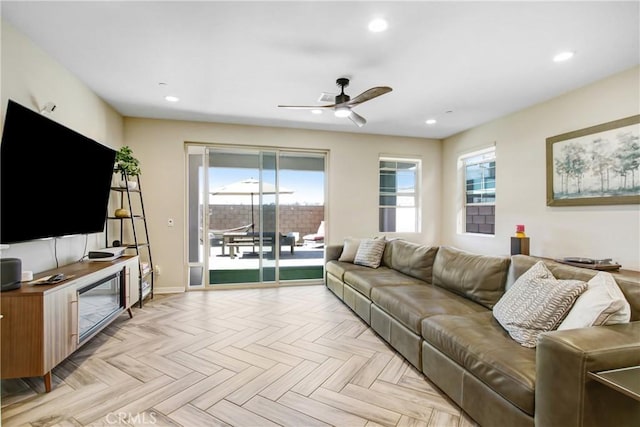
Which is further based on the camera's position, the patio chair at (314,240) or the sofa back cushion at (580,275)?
the patio chair at (314,240)

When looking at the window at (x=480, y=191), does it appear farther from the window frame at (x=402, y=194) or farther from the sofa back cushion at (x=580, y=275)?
the sofa back cushion at (x=580, y=275)

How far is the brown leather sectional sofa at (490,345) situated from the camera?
4.32ft

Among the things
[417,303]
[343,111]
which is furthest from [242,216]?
[417,303]

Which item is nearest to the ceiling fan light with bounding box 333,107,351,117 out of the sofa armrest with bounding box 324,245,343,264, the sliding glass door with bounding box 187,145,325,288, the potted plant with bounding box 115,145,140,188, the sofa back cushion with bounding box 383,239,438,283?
the sofa back cushion with bounding box 383,239,438,283

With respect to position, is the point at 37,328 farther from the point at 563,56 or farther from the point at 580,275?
the point at 563,56

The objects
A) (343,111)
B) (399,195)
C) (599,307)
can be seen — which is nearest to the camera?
(599,307)

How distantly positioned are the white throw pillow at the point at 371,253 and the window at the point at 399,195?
1233 millimetres

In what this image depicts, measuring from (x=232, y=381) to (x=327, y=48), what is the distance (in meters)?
2.70

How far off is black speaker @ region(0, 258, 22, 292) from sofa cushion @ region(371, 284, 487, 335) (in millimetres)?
2773

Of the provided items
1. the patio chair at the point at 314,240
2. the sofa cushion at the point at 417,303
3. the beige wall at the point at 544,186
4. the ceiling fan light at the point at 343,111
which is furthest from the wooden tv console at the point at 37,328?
the beige wall at the point at 544,186

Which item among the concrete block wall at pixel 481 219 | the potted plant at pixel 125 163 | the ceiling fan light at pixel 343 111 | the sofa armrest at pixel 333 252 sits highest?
the ceiling fan light at pixel 343 111

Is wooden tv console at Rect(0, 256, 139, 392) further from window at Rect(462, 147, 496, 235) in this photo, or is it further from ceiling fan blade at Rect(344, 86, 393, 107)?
window at Rect(462, 147, 496, 235)

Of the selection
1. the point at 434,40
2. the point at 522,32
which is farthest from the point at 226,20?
the point at 522,32

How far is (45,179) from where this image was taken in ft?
8.18
